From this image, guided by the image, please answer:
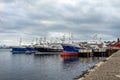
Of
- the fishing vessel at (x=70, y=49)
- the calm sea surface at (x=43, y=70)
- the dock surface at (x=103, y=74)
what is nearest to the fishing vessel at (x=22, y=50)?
the fishing vessel at (x=70, y=49)

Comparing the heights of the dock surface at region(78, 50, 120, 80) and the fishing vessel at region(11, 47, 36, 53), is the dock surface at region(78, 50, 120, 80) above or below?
below

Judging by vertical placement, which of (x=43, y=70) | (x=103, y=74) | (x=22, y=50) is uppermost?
(x=22, y=50)

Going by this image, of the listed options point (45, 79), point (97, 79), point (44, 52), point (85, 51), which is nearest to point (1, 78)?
point (45, 79)

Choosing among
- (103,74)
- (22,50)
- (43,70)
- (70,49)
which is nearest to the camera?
(103,74)

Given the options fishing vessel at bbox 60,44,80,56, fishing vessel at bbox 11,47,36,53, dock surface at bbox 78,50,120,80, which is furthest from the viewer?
fishing vessel at bbox 11,47,36,53

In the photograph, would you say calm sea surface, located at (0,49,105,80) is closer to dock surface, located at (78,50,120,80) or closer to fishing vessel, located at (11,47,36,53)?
dock surface, located at (78,50,120,80)

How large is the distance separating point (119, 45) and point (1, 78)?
8686 cm

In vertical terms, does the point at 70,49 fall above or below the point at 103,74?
above

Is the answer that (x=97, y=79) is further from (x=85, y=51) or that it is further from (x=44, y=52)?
(x=44, y=52)

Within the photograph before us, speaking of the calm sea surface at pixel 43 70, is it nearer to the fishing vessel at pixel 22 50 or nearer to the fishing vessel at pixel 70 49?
the fishing vessel at pixel 70 49

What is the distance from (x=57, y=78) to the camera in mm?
36531

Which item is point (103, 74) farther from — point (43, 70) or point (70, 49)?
point (70, 49)

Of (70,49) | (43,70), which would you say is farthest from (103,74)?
(70,49)

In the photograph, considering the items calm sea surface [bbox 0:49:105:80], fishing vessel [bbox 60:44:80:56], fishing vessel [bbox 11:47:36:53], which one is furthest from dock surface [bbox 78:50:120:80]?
fishing vessel [bbox 11:47:36:53]
